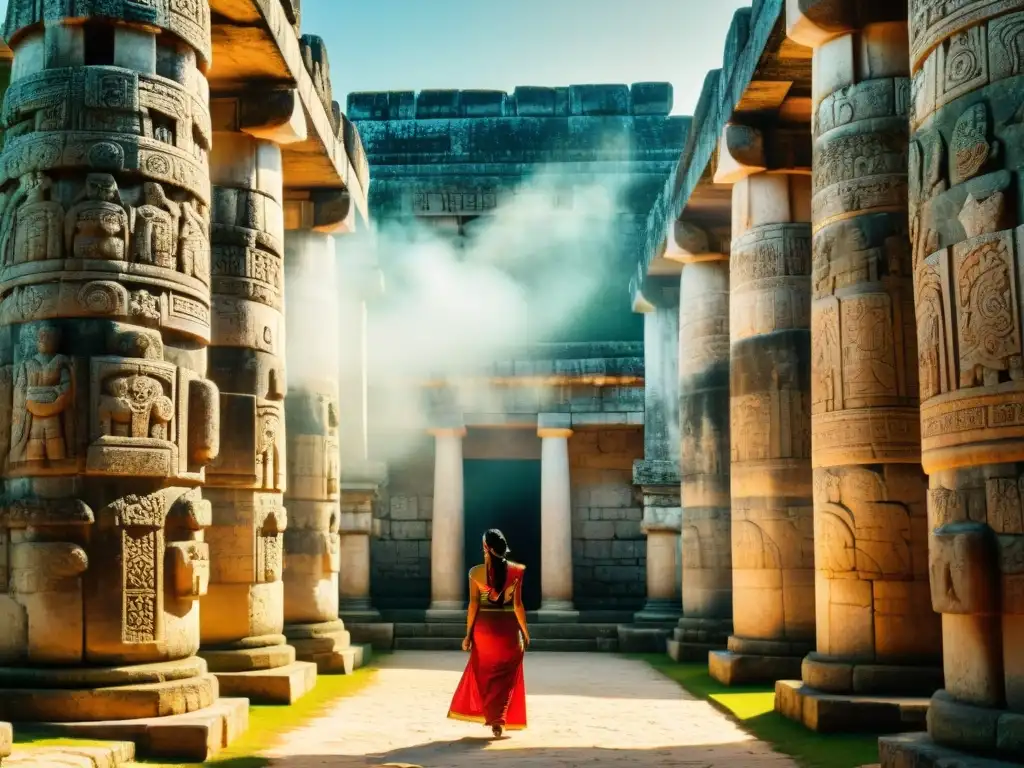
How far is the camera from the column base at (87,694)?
29.6 feet

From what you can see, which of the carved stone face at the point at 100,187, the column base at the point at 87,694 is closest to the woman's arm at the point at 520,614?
the column base at the point at 87,694

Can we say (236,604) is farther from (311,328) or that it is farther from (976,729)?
(976,729)

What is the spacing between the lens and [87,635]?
361 inches

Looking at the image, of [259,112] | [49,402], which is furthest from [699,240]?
[49,402]

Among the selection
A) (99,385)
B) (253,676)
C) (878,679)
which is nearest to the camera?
(99,385)

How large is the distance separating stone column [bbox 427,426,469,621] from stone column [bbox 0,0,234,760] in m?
11.2

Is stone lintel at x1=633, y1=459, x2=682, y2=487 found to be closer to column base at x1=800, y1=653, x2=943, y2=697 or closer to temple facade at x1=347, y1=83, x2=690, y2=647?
temple facade at x1=347, y1=83, x2=690, y2=647

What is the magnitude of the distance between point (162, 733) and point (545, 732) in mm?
3309

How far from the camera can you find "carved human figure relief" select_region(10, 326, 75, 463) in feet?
30.0

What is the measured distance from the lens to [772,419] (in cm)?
1406

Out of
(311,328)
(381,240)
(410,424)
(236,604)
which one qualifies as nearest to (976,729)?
(236,604)

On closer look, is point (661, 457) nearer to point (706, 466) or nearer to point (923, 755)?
point (706, 466)

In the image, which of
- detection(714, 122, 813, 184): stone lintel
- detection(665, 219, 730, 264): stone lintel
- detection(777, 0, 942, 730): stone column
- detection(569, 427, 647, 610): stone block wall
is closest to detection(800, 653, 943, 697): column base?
detection(777, 0, 942, 730): stone column

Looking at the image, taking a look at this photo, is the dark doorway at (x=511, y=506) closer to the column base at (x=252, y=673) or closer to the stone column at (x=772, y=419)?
the stone column at (x=772, y=419)
